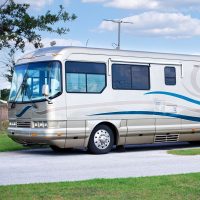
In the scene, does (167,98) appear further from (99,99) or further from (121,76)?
(99,99)

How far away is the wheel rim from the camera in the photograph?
1783 cm

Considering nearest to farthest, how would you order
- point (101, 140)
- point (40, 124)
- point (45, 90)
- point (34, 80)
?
point (45, 90)
point (40, 124)
point (34, 80)
point (101, 140)

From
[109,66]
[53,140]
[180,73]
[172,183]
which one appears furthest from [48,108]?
[172,183]

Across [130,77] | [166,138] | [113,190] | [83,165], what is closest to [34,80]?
[130,77]

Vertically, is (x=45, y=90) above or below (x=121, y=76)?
below

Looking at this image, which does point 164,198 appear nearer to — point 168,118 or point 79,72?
point 79,72

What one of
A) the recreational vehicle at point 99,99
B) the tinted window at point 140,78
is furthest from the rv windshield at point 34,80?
the tinted window at point 140,78

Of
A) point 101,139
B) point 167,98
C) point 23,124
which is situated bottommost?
point 101,139

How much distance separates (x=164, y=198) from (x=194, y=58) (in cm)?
1171

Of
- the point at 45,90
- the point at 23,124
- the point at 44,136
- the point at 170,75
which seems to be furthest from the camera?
the point at 170,75

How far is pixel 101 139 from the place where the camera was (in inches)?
704

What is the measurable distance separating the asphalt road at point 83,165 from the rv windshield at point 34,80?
169cm

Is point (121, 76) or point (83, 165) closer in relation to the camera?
point (83, 165)

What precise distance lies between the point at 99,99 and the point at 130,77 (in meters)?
1.41
